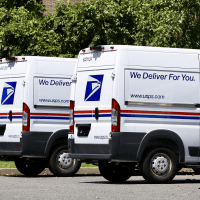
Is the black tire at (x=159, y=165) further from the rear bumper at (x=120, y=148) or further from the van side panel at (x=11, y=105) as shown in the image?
the van side panel at (x=11, y=105)

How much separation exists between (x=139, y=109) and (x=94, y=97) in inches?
37.6

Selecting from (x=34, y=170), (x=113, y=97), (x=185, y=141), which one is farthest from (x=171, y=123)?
(x=34, y=170)

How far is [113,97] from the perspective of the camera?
36.2ft

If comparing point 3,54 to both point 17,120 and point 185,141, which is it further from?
point 185,141

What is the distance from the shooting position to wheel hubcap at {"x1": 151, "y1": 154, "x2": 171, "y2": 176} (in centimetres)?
1143

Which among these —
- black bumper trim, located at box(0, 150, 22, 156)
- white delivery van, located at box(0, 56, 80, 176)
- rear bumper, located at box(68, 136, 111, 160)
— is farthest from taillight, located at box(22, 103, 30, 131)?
rear bumper, located at box(68, 136, 111, 160)

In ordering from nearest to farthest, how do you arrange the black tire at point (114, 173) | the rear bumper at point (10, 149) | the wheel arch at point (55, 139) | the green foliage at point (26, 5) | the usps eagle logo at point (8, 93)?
the black tire at point (114, 173) → the rear bumper at point (10, 149) → the wheel arch at point (55, 139) → the usps eagle logo at point (8, 93) → the green foliage at point (26, 5)

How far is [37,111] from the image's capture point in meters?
13.2

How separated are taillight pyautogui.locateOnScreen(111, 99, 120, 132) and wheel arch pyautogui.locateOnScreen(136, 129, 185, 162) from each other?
61 centimetres

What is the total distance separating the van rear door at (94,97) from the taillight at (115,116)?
0.12 m

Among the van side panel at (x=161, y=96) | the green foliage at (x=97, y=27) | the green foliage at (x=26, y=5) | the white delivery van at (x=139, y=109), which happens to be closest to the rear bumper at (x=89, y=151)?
the white delivery van at (x=139, y=109)

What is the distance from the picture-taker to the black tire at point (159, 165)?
11305mm

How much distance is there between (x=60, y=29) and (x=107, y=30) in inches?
69.0

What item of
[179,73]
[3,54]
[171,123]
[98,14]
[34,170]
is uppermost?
[98,14]
